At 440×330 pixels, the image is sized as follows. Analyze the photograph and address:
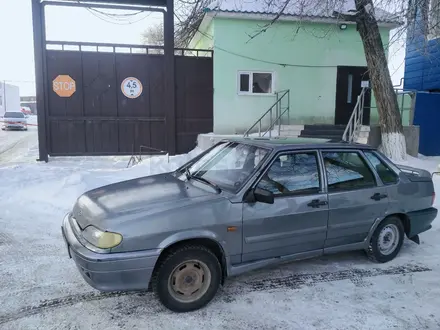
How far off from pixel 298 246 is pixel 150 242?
4.95 ft

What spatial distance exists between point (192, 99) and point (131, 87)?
1817 mm

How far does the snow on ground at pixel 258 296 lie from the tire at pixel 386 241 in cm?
9

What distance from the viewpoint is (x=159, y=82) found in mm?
10898

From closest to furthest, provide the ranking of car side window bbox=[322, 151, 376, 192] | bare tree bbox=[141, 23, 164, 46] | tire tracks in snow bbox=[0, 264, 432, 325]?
tire tracks in snow bbox=[0, 264, 432, 325] → car side window bbox=[322, 151, 376, 192] → bare tree bbox=[141, 23, 164, 46]

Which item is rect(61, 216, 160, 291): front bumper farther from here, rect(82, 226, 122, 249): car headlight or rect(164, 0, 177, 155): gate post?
rect(164, 0, 177, 155): gate post

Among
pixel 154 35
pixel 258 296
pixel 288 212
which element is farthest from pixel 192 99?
pixel 154 35

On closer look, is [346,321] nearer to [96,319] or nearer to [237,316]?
[237,316]

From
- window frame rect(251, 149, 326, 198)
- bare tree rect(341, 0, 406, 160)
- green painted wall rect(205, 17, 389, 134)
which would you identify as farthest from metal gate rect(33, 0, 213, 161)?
window frame rect(251, 149, 326, 198)

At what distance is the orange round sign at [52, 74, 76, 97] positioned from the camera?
10398 millimetres

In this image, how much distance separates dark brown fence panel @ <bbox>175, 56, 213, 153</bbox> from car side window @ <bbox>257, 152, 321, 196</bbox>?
782 cm

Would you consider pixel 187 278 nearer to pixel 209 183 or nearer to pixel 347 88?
pixel 209 183

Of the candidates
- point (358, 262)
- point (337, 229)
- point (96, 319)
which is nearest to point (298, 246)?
point (337, 229)

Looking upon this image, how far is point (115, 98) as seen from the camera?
1077 centimetres

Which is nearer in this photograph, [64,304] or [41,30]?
[64,304]
